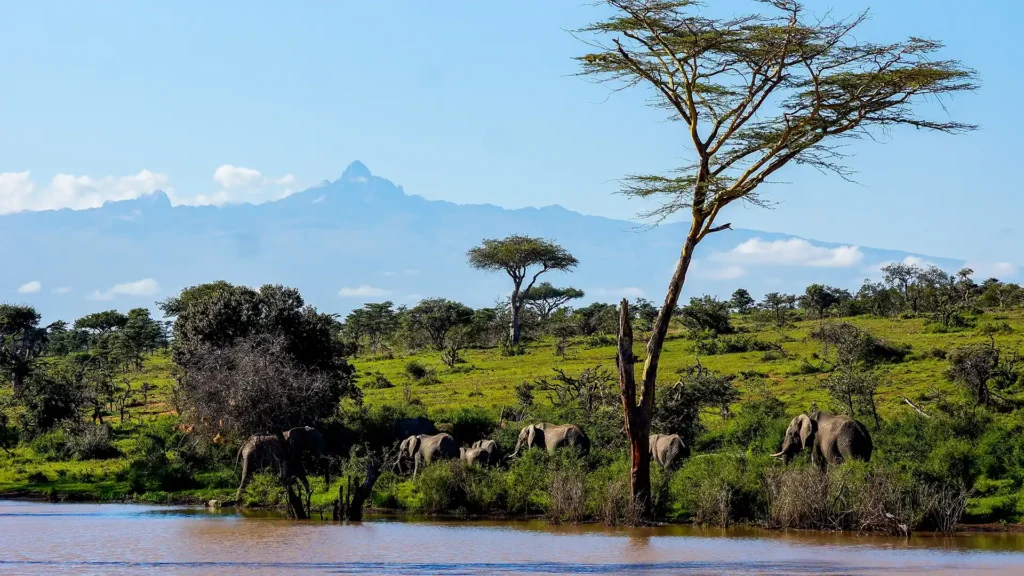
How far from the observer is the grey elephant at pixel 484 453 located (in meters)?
26.4

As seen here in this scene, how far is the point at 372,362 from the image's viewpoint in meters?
59.1

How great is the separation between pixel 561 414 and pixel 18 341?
46.9m

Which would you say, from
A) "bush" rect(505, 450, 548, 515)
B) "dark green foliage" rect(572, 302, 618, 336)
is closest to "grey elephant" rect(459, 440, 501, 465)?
"bush" rect(505, 450, 548, 515)

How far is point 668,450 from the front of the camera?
82.0 ft

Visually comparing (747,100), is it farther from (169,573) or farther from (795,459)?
(169,573)

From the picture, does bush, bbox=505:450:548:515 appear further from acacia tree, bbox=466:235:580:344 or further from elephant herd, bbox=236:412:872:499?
acacia tree, bbox=466:235:580:344

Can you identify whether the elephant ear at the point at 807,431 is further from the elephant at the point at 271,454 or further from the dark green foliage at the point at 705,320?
the dark green foliage at the point at 705,320

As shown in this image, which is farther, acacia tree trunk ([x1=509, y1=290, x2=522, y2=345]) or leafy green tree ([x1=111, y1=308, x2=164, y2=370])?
acacia tree trunk ([x1=509, y1=290, x2=522, y2=345])

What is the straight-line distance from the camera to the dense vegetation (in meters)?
21.2

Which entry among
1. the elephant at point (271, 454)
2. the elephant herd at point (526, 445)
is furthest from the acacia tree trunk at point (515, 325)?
the elephant at point (271, 454)

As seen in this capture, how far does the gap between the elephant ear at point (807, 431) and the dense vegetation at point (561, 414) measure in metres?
0.95

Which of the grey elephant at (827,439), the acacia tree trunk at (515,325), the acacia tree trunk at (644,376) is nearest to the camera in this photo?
the acacia tree trunk at (644,376)

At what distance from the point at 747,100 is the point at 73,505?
16.3 m

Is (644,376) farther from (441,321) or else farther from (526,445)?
(441,321)
